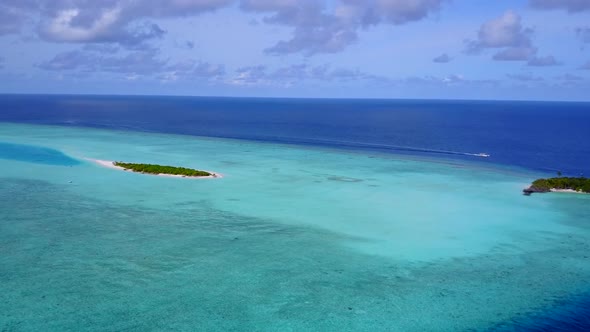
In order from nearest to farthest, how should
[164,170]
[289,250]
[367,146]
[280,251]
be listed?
[280,251], [289,250], [164,170], [367,146]

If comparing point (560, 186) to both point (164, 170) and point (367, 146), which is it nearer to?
point (367, 146)

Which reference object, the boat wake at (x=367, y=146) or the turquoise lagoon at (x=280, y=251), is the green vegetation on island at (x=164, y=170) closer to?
the turquoise lagoon at (x=280, y=251)

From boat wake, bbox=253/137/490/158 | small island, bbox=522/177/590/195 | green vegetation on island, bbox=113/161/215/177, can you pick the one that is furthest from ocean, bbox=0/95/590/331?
boat wake, bbox=253/137/490/158

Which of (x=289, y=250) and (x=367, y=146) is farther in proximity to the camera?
(x=367, y=146)

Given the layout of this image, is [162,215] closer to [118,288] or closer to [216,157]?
[118,288]

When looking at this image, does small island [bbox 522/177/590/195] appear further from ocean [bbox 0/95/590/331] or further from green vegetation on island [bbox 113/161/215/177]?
green vegetation on island [bbox 113/161/215/177]

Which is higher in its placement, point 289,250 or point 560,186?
point 560,186

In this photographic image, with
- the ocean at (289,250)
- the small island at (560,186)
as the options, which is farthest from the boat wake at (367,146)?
the small island at (560,186)

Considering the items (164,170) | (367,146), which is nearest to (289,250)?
(164,170)
